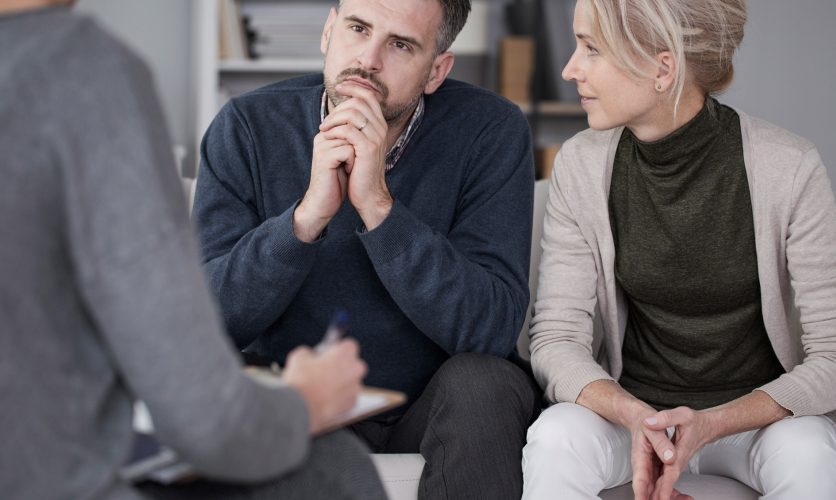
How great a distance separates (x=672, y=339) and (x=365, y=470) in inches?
37.9

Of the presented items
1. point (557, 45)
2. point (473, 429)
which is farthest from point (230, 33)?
point (473, 429)

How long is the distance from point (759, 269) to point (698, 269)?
101 mm

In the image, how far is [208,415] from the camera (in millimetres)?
798

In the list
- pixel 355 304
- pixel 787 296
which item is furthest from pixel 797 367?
pixel 355 304

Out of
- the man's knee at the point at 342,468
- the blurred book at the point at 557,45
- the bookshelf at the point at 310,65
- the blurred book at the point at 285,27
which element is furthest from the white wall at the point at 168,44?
the man's knee at the point at 342,468

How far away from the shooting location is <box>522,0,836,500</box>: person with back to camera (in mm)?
1700

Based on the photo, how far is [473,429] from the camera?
62.1 inches

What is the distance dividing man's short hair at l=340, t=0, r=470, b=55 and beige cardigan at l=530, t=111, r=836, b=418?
30cm

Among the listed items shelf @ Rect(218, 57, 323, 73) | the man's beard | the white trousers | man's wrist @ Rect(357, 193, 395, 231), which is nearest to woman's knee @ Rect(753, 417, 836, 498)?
the white trousers

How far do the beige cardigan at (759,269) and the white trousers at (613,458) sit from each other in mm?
67

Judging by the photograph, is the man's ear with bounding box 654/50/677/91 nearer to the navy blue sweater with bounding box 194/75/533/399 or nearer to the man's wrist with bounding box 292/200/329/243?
the navy blue sweater with bounding box 194/75/533/399

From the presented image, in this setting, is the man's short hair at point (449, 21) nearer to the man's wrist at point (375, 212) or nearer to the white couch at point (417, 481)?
the man's wrist at point (375, 212)

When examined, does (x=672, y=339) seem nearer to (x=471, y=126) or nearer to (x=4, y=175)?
(x=471, y=126)

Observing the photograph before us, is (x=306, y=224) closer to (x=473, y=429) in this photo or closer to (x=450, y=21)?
(x=473, y=429)
